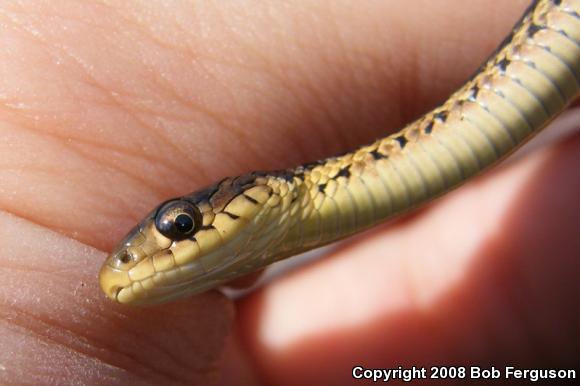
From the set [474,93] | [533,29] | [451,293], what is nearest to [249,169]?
[474,93]

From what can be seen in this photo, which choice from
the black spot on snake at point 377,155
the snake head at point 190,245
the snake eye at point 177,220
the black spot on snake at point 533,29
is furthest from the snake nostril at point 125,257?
the black spot on snake at point 533,29

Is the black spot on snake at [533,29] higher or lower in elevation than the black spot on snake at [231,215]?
higher

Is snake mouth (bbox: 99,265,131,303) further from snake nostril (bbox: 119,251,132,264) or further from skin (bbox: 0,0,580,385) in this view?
skin (bbox: 0,0,580,385)

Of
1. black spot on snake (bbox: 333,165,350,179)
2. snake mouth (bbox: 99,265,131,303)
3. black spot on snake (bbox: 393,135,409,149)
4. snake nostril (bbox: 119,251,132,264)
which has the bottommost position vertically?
snake mouth (bbox: 99,265,131,303)

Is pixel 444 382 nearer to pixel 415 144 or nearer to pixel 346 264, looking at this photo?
pixel 346 264

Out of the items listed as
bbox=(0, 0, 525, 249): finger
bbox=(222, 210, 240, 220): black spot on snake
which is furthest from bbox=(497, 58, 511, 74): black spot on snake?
bbox=(222, 210, 240, 220): black spot on snake

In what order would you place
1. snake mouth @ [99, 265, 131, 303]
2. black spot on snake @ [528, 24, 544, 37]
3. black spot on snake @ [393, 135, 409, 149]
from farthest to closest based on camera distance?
black spot on snake @ [393, 135, 409, 149] < black spot on snake @ [528, 24, 544, 37] < snake mouth @ [99, 265, 131, 303]

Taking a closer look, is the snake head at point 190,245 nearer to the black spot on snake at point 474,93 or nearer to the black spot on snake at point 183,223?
the black spot on snake at point 183,223
